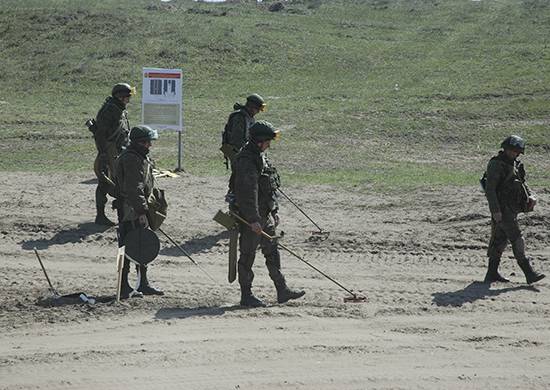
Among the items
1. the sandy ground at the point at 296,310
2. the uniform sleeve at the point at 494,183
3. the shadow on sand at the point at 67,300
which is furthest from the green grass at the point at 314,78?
the shadow on sand at the point at 67,300

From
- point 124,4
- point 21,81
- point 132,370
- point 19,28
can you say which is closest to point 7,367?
point 132,370

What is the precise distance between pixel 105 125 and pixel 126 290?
13.4ft

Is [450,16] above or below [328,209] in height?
above

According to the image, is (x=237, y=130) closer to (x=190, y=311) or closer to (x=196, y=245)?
(x=196, y=245)

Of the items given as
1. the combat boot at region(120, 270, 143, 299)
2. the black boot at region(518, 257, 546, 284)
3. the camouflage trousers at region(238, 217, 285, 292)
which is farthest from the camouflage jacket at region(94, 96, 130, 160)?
the black boot at region(518, 257, 546, 284)

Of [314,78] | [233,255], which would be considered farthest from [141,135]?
[314,78]

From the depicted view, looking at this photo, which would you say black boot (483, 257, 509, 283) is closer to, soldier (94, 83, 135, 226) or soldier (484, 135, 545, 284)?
soldier (484, 135, 545, 284)

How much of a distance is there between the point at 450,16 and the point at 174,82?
95.2 ft

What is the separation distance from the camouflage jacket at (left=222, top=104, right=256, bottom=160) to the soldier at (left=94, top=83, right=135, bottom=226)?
68.4 inches

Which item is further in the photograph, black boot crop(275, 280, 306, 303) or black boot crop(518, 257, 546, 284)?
black boot crop(518, 257, 546, 284)

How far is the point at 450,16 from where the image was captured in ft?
156

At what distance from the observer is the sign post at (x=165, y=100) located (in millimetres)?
20906

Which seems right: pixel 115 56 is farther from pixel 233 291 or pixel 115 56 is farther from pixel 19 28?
pixel 233 291

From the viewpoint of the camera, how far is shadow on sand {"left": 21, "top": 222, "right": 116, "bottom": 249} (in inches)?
572
